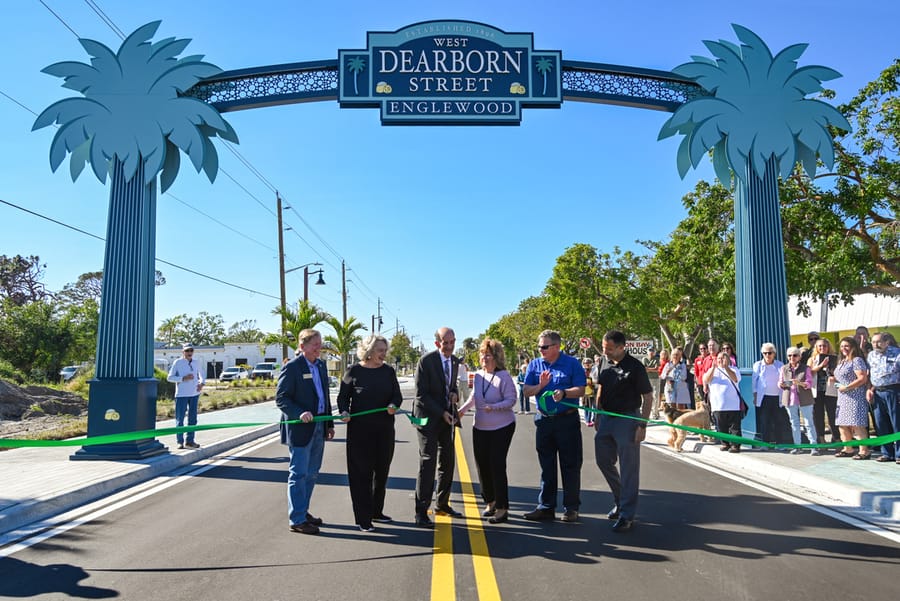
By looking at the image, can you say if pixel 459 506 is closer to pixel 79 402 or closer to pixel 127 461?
pixel 127 461

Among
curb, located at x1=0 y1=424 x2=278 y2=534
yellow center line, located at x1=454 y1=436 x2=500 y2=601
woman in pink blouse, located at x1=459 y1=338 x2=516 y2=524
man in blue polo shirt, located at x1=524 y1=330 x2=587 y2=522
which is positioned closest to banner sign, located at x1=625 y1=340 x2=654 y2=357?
curb, located at x1=0 y1=424 x2=278 y2=534

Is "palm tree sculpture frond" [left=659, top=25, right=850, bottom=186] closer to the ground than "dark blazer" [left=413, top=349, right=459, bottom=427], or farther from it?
farther from it

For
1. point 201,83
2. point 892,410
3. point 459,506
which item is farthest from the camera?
point 201,83

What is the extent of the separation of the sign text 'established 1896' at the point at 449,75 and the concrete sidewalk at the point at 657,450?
691cm

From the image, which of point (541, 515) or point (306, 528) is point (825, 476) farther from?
point (306, 528)

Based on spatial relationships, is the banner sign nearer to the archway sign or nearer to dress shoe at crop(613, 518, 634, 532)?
the archway sign

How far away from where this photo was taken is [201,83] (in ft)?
40.0


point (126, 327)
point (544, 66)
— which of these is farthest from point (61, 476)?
point (544, 66)

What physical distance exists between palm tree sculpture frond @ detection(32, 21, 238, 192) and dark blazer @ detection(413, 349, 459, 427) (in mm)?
6952

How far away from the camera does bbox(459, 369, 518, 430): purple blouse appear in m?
6.84

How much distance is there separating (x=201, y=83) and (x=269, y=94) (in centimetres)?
119

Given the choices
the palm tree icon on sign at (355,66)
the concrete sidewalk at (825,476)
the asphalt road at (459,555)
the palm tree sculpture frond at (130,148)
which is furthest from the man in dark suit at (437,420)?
the palm tree icon on sign at (355,66)

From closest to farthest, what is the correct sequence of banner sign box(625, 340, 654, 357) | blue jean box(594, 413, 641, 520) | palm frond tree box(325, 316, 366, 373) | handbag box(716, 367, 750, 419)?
blue jean box(594, 413, 641, 520)
handbag box(716, 367, 750, 419)
banner sign box(625, 340, 654, 357)
palm frond tree box(325, 316, 366, 373)

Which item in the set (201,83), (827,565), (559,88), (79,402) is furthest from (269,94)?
(79,402)
